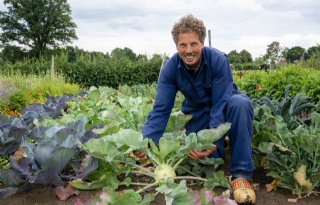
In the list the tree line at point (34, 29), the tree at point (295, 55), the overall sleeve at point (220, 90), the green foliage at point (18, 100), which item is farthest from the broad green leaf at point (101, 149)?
the tree line at point (34, 29)

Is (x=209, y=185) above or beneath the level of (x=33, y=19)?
beneath

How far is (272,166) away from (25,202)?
1.72 metres

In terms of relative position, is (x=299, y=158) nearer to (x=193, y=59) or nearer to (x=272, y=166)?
(x=272, y=166)

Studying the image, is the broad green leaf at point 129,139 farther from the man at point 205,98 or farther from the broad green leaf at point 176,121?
the broad green leaf at point 176,121

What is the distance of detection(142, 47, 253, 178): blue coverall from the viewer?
2.88m

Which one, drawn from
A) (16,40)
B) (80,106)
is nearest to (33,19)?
(16,40)

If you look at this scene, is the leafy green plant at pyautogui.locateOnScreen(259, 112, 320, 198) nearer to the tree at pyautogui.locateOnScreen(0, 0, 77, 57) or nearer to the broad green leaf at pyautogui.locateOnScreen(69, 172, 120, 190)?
the broad green leaf at pyautogui.locateOnScreen(69, 172, 120, 190)

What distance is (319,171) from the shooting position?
2.75 m

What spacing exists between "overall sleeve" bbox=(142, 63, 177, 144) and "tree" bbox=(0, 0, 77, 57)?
4300cm

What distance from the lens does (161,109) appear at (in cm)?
322

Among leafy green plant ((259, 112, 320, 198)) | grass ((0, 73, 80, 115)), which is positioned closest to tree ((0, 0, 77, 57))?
grass ((0, 73, 80, 115))

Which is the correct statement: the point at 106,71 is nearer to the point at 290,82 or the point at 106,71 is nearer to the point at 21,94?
the point at 21,94

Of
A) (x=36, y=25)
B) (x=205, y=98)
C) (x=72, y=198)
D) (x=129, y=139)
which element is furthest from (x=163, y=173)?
Answer: (x=36, y=25)

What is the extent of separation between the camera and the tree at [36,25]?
4504 cm
